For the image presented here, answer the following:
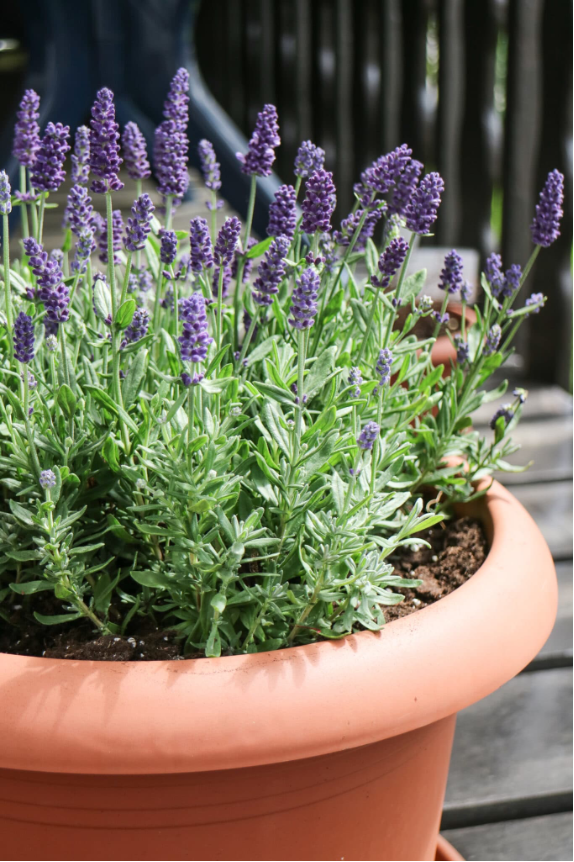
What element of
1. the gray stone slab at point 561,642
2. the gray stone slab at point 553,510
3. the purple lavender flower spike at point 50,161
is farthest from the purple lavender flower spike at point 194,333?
the gray stone slab at point 553,510

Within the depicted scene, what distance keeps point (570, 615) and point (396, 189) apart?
953mm

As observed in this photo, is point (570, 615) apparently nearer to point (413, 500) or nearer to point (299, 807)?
point (413, 500)

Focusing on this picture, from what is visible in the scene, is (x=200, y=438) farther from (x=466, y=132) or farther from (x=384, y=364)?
(x=466, y=132)

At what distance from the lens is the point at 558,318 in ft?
8.59

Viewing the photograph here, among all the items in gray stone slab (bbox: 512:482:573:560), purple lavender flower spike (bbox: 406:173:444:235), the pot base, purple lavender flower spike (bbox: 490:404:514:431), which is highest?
purple lavender flower spike (bbox: 406:173:444:235)

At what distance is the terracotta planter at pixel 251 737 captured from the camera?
2.57 feet

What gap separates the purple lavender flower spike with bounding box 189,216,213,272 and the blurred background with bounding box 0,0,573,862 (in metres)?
0.90

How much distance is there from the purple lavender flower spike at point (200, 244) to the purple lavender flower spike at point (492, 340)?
38 cm

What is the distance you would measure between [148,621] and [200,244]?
41 cm

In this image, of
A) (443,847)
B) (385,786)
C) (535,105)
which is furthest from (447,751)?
(535,105)

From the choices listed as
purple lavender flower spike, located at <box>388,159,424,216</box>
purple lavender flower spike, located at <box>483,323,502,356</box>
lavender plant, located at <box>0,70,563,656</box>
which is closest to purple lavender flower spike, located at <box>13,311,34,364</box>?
lavender plant, located at <box>0,70,563,656</box>

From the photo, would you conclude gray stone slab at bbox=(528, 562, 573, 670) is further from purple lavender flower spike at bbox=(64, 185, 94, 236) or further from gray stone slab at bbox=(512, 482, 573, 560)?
purple lavender flower spike at bbox=(64, 185, 94, 236)

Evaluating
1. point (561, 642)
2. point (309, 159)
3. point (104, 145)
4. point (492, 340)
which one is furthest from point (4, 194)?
point (561, 642)

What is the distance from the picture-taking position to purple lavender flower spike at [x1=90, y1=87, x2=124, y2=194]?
83 centimetres
